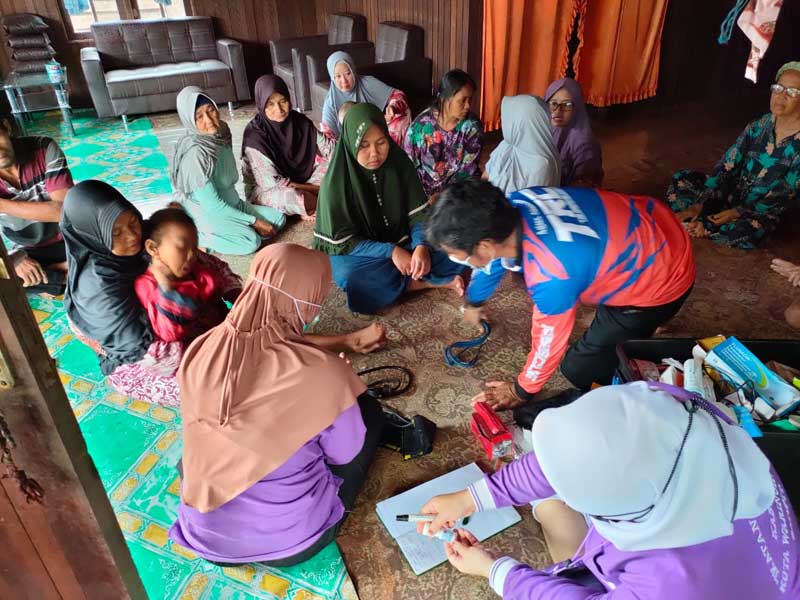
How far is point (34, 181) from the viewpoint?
2.42 m

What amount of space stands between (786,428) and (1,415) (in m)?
1.81

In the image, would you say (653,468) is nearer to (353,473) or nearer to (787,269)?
(353,473)

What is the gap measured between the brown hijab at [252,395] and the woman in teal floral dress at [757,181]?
2.61 meters

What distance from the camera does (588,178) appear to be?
3117 millimetres

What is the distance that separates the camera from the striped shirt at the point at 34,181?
2.38 m

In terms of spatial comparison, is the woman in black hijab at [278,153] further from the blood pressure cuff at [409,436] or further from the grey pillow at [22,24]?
the grey pillow at [22,24]

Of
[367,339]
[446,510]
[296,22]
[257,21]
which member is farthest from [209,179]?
[296,22]

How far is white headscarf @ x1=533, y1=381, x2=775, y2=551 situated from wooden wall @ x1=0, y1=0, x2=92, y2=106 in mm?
6692

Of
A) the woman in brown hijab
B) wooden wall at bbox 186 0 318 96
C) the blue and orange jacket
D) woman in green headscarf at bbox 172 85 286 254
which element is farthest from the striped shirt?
wooden wall at bbox 186 0 318 96

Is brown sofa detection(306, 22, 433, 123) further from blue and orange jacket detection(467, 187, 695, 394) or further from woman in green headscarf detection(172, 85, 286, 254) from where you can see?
blue and orange jacket detection(467, 187, 695, 394)

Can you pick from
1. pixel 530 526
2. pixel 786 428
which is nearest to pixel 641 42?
pixel 786 428

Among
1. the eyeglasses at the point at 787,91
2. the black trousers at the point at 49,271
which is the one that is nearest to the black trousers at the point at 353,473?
the black trousers at the point at 49,271

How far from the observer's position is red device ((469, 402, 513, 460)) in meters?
1.78

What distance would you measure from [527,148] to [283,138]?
4.96ft
